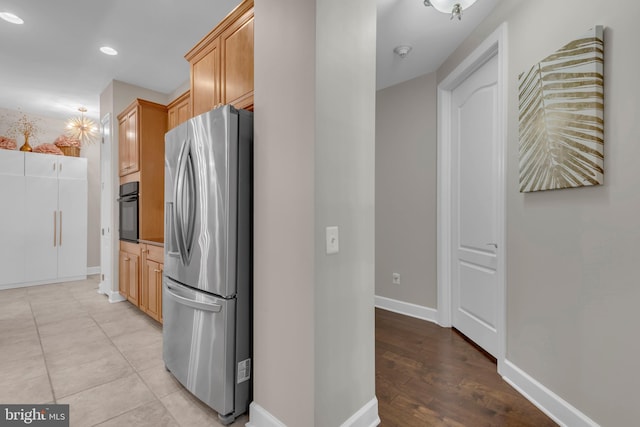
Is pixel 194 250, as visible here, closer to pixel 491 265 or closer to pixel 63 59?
pixel 491 265

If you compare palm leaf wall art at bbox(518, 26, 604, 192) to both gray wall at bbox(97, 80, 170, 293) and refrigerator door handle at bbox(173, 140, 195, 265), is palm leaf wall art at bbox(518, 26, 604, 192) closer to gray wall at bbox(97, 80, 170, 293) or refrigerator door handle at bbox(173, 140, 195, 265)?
refrigerator door handle at bbox(173, 140, 195, 265)

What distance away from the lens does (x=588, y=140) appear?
1.53 metres

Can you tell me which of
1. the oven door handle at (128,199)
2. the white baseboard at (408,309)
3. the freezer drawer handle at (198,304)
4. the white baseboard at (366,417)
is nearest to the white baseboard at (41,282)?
the oven door handle at (128,199)

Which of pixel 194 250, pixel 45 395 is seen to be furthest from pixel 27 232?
pixel 194 250

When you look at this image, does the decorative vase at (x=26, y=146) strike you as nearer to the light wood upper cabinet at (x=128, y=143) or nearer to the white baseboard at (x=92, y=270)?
the light wood upper cabinet at (x=128, y=143)

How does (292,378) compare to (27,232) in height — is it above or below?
below

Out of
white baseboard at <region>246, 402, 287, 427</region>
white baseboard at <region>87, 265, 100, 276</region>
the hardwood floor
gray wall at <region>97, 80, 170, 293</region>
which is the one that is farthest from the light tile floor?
white baseboard at <region>87, 265, 100, 276</region>

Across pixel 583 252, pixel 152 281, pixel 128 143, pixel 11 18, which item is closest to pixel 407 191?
pixel 583 252

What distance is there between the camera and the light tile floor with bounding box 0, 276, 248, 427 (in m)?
1.74

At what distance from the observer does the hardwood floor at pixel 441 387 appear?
1712mm

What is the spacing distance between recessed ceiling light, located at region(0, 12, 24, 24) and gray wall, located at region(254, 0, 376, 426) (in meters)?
2.71

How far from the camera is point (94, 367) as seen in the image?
2.25 m

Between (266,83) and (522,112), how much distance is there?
1.70 metres

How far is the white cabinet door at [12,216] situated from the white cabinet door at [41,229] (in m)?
0.08
